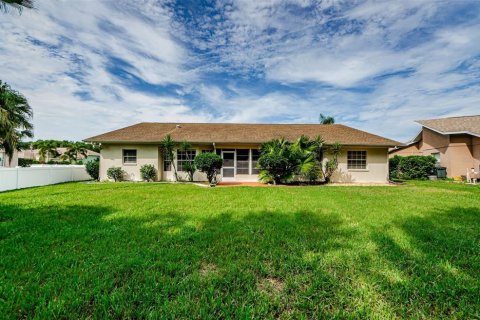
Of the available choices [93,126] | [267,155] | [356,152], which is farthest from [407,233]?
[93,126]

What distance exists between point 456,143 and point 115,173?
2719cm

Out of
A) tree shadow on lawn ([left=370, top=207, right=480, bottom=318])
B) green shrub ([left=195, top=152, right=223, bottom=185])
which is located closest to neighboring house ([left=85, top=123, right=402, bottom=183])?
green shrub ([left=195, top=152, right=223, bottom=185])

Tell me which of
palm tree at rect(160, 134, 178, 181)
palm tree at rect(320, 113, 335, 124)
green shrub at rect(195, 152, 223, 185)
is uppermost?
palm tree at rect(320, 113, 335, 124)

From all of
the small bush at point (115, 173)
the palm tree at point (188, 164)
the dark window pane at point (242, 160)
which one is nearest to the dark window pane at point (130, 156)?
the small bush at point (115, 173)

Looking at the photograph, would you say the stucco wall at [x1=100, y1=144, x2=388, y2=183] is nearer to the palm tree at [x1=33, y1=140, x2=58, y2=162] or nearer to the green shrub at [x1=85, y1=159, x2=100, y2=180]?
the green shrub at [x1=85, y1=159, x2=100, y2=180]

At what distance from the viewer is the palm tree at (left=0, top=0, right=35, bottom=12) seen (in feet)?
16.5

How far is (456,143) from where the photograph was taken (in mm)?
17875

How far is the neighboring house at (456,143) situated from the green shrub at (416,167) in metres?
1.32

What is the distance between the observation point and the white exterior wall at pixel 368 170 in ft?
50.3

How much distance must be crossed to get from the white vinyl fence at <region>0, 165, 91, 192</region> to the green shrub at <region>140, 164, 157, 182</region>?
5153 millimetres

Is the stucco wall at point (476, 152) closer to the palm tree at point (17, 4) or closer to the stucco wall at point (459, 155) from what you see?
the stucco wall at point (459, 155)

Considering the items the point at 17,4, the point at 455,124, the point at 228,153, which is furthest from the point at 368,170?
the point at 17,4

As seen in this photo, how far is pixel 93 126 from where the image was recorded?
76.1 feet

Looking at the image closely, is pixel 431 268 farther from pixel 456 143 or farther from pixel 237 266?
pixel 456 143
